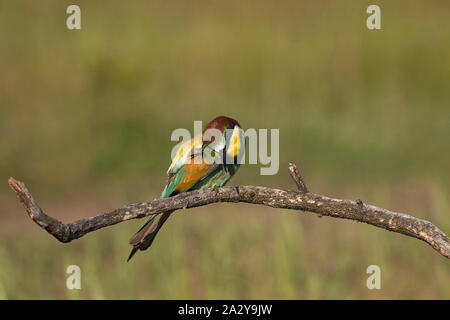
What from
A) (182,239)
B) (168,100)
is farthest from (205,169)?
(168,100)

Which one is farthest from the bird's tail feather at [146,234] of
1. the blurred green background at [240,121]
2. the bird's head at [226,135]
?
the blurred green background at [240,121]

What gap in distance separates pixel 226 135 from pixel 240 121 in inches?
186

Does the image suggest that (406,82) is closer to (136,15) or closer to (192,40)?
(192,40)

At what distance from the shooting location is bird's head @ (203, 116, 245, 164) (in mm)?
3922

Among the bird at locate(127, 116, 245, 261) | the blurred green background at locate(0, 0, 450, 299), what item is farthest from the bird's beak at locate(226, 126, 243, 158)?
the blurred green background at locate(0, 0, 450, 299)

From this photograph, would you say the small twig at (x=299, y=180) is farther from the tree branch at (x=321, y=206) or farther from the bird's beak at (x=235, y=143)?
the bird's beak at (x=235, y=143)

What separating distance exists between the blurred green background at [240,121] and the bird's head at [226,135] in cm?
209

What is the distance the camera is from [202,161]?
4027 mm

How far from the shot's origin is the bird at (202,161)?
154 inches

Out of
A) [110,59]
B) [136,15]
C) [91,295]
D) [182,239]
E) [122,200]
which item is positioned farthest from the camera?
[136,15]

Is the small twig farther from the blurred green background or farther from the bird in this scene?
the blurred green background

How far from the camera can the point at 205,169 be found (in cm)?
406

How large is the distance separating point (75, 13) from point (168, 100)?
1.31 metres

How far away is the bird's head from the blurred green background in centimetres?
209
